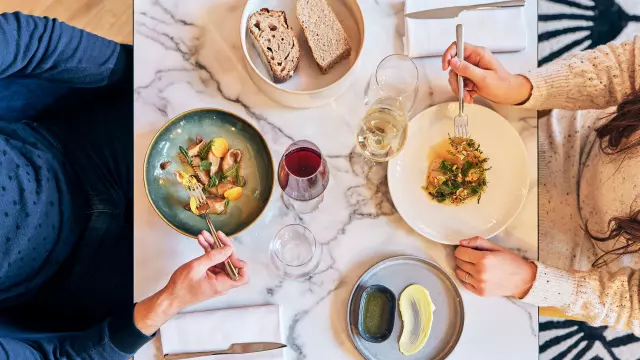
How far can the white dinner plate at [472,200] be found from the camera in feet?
3.25

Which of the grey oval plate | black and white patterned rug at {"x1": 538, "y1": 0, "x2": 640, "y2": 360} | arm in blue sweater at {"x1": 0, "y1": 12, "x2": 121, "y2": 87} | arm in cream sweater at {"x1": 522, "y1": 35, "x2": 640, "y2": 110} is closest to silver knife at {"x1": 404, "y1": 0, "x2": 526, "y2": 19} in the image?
arm in cream sweater at {"x1": 522, "y1": 35, "x2": 640, "y2": 110}

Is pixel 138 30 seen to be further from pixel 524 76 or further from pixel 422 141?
pixel 524 76

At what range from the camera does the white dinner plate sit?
0.99m

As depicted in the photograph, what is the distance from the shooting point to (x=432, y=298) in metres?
0.99

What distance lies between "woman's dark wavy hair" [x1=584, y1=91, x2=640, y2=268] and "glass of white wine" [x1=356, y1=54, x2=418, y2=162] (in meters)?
0.41

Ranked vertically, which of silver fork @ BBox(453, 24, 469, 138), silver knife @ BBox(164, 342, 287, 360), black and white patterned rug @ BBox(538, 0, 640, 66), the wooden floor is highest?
the wooden floor

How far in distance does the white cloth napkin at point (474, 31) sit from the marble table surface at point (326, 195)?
0.03 m

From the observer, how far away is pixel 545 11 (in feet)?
5.73

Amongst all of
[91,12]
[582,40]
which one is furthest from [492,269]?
[91,12]

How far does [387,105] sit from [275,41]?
243mm

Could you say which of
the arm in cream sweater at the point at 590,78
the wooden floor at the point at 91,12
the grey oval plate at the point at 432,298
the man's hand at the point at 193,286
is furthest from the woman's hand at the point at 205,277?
the wooden floor at the point at 91,12

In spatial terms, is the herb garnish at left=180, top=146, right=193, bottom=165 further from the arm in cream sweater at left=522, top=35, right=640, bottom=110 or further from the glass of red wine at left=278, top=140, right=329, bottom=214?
the arm in cream sweater at left=522, top=35, right=640, bottom=110

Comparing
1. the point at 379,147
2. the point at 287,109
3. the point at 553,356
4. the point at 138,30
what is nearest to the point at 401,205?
the point at 379,147

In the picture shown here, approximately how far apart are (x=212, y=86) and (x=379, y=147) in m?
0.35
